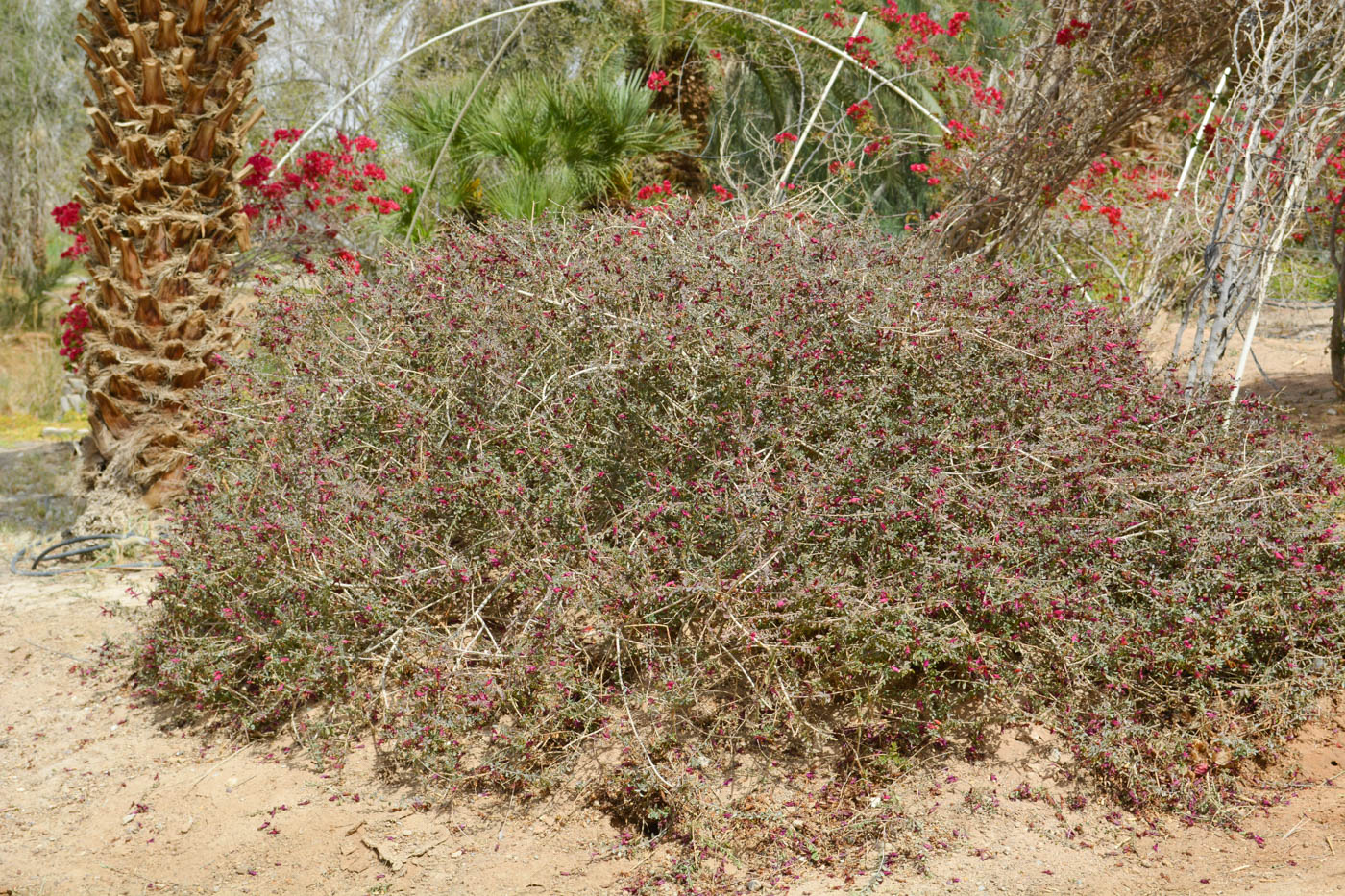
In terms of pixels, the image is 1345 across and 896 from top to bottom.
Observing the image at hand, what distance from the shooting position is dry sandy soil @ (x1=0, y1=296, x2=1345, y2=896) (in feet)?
9.53

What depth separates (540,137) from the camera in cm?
809

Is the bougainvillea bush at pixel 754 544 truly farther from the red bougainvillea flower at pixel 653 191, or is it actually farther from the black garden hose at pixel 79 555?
the red bougainvillea flower at pixel 653 191

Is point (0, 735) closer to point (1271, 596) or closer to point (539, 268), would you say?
point (539, 268)

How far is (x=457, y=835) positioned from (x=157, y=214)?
378 cm

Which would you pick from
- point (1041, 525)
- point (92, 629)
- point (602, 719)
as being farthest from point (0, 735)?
point (1041, 525)

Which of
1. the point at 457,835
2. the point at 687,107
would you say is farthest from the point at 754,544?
the point at 687,107

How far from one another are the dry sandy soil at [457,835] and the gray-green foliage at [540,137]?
16.8 feet

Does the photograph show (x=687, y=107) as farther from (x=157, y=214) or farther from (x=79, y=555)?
(x=79, y=555)

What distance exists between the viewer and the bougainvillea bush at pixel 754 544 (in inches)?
126

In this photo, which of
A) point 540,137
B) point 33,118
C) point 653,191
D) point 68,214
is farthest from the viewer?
point 33,118

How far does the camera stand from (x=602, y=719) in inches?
132

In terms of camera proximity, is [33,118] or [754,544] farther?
[33,118]

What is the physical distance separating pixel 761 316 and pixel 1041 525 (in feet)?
3.96

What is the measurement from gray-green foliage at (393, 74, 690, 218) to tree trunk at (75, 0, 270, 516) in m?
2.43
